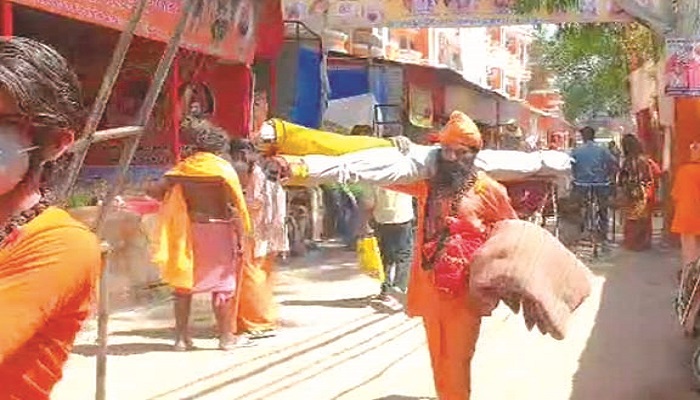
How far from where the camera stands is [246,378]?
7254 millimetres

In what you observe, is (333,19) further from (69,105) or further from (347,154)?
(69,105)

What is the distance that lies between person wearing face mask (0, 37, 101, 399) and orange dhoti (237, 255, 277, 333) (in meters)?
6.30

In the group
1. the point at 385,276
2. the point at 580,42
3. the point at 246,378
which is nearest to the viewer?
the point at 246,378

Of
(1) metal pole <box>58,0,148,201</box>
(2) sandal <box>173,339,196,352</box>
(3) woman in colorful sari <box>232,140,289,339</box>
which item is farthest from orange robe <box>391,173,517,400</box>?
(1) metal pole <box>58,0,148,201</box>

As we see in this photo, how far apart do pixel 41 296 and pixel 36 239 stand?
0.10m

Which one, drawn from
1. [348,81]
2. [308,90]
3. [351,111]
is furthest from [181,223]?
[348,81]

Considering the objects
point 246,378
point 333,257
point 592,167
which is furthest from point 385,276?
point 592,167

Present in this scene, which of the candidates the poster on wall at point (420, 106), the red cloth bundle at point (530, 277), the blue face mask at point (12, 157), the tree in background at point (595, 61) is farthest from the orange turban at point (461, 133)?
the poster on wall at point (420, 106)

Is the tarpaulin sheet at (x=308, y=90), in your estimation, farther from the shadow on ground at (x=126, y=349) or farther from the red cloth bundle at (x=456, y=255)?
the red cloth bundle at (x=456, y=255)

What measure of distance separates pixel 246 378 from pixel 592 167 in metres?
9.42

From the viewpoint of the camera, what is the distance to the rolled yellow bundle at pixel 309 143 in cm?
597

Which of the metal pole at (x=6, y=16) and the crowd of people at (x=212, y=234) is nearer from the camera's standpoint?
the crowd of people at (x=212, y=234)

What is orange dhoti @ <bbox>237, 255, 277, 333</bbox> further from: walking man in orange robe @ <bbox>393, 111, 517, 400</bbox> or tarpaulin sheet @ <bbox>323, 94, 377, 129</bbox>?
tarpaulin sheet @ <bbox>323, 94, 377, 129</bbox>

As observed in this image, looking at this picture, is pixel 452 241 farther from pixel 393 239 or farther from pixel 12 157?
pixel 393 239
